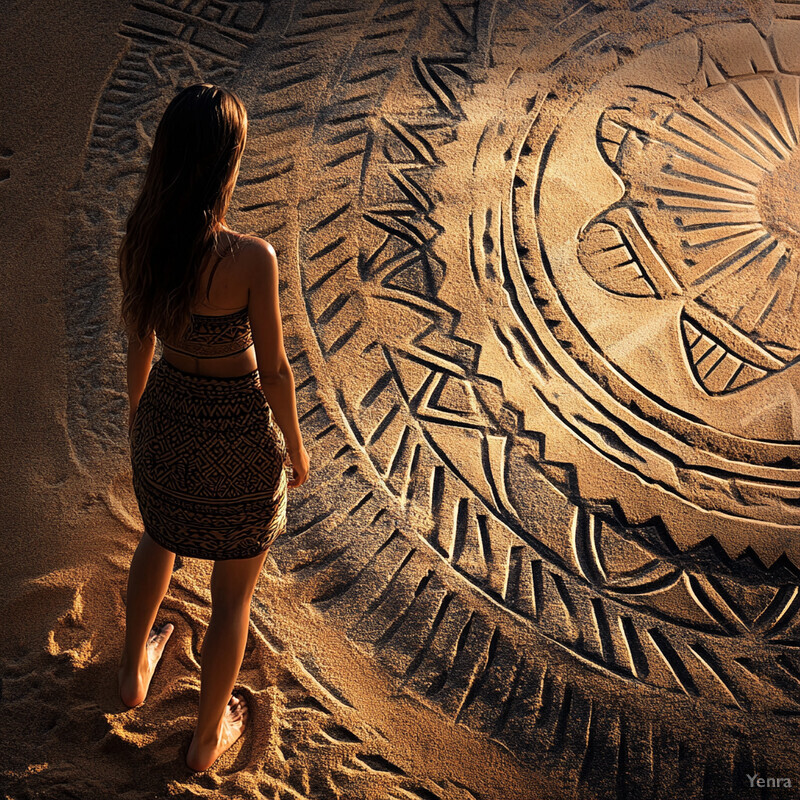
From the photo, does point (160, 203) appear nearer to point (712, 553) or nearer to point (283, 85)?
point (712, 553)

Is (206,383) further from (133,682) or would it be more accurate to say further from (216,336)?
(133,682)

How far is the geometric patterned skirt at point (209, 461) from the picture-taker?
1746mm

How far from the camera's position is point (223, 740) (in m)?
2.14

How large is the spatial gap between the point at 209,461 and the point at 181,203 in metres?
0.57

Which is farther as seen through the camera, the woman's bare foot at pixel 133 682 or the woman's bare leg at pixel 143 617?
the woman's bare foot at pixel 133 682

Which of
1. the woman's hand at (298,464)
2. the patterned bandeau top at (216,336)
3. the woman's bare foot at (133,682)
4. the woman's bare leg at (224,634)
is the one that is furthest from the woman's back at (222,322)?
the woman's bare foot at (133,682)

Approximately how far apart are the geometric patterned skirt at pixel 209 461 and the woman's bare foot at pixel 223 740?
61cm

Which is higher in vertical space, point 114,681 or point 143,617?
point 143,617

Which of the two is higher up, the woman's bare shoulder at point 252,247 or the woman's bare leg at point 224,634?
the woman's bare shoulder at point 252,247

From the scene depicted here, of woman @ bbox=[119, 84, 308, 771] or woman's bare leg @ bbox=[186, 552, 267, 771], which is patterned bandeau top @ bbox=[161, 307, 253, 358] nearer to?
woman @ bbox=[119, 84, 308, 771]

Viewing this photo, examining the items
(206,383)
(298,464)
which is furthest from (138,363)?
(298,464)

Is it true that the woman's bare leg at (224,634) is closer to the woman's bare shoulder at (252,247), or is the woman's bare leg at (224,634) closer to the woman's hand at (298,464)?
the woman's hand at (298,464)

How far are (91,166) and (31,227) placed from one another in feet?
1.37

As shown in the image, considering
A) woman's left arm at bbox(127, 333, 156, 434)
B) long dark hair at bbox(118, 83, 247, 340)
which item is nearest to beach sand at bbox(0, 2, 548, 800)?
woman's left arm at bbox(127, 333, 156, 434)
